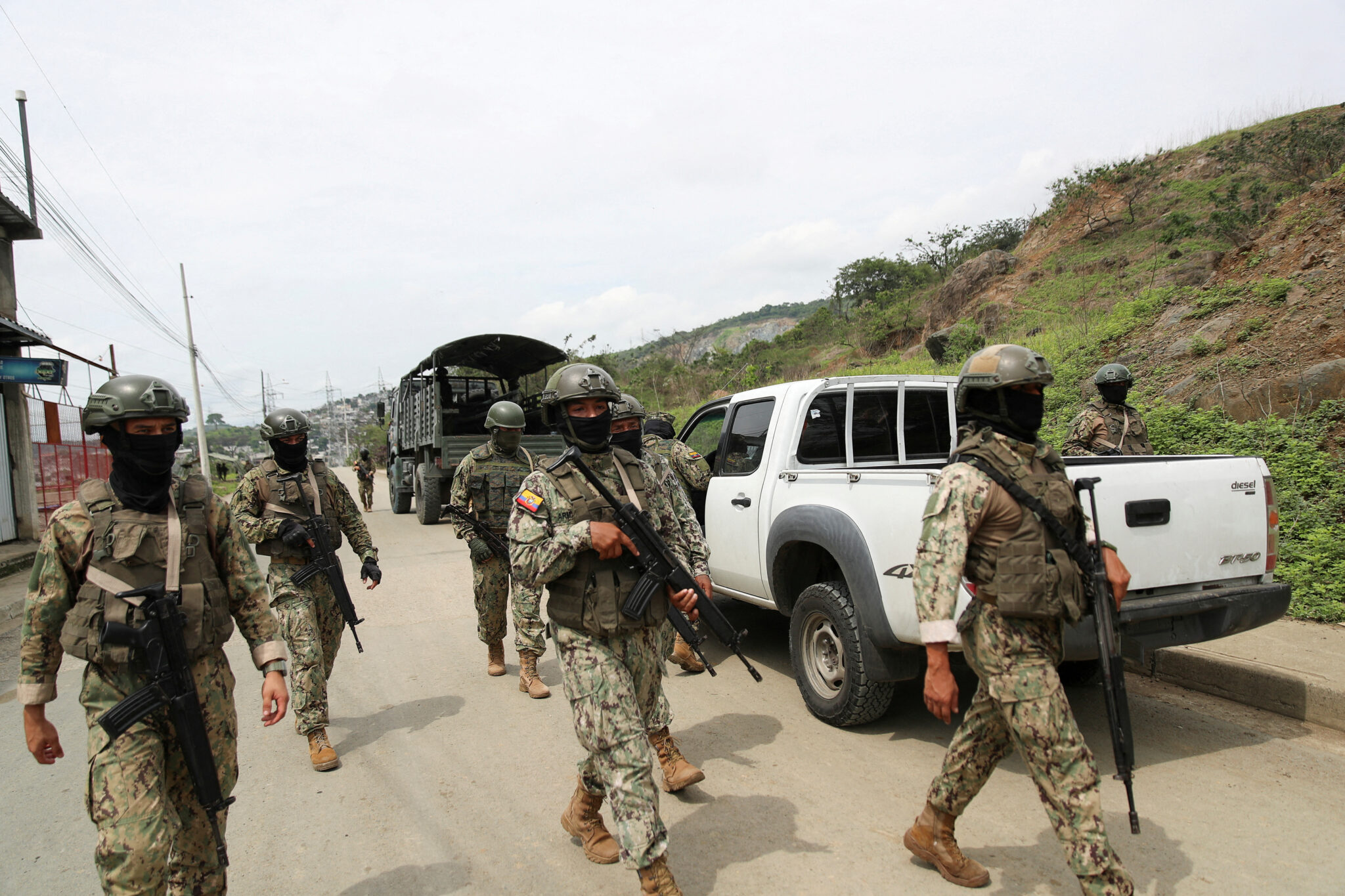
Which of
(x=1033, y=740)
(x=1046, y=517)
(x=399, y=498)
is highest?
(x=1046, y=517)

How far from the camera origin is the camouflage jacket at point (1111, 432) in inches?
236

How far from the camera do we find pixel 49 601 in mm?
2271

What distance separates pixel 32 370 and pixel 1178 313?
16069 mm

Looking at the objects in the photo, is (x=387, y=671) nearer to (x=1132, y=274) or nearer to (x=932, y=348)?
(x=932, y=348)

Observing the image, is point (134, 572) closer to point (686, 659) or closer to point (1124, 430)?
point (686, 659)

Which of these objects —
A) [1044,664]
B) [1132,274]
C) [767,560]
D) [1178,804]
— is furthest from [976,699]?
[1132,274]

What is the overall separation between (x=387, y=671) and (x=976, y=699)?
4425mm

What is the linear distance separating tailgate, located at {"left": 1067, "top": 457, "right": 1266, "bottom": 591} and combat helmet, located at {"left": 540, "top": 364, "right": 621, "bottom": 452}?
2.16 m

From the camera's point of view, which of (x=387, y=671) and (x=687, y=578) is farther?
(x=387, y=671)

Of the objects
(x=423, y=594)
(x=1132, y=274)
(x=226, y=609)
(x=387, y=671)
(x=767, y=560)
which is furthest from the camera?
(x=1132, y=274)

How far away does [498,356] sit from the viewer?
14.5 metres

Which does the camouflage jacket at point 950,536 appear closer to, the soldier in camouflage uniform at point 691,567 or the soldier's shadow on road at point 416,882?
the soldier in camouflage uniform at point 691,567

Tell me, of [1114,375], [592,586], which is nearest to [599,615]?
[592,586]

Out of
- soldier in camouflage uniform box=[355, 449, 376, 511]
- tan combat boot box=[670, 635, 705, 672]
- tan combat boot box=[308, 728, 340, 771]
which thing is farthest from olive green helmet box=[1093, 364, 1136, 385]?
soldier in camouflage uniform box=[355, 449, 376, 511]
